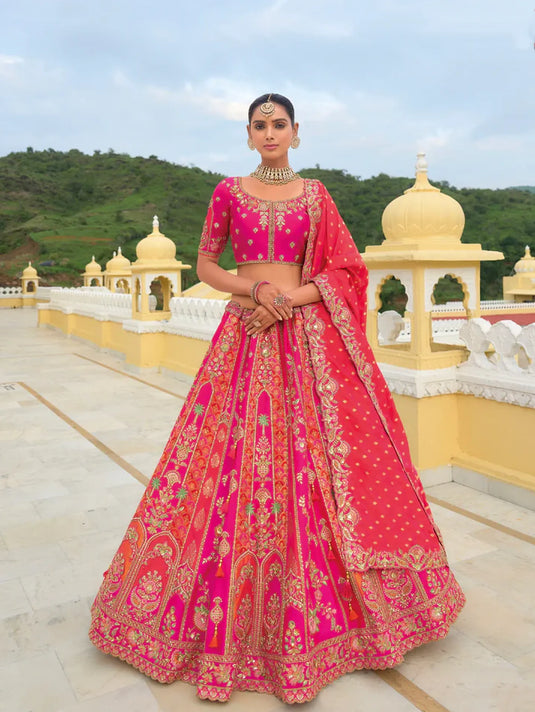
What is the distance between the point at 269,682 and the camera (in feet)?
6.06

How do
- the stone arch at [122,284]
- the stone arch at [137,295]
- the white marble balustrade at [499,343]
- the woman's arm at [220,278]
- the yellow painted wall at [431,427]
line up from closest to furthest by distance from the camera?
1. the woman's arm at [220,278]
2. the white marble balustrade at [499,343]
3. the yellow painted wall at [431,427]
4. the stone arch at [137,295]
5. the stone arch at [122,284]

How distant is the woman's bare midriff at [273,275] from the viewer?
6.91 ft

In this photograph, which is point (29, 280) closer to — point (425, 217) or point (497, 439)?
point (425, 217)

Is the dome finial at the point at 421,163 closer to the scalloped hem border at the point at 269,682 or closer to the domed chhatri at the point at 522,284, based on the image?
the scalloped hem border at the point at 269,682

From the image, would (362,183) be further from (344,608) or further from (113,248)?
(344,608)

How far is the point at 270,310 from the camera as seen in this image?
6.55 feet

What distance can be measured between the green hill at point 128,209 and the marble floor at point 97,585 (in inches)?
900

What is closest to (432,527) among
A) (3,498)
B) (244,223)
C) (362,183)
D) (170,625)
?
(170,625)

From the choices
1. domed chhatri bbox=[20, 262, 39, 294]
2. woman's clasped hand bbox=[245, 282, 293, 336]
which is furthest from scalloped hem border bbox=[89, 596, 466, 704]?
domed chhatri bbox=[20, 262, 39, 294]

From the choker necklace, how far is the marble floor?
1.59 metres

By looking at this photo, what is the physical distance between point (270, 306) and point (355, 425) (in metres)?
0.47

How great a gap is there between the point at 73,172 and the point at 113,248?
63.3 feet

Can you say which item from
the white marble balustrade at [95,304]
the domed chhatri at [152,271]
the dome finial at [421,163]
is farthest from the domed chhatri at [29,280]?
the dome finial at [421,163]

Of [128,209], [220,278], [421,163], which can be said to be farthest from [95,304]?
[128,209]
